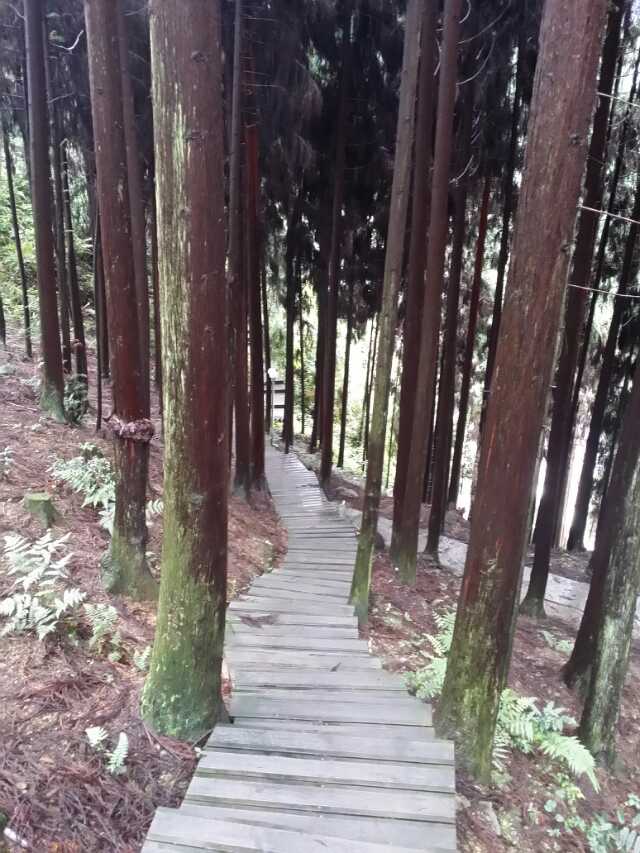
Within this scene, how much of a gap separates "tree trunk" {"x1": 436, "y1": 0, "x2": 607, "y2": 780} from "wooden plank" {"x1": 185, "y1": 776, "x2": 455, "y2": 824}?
0.83m

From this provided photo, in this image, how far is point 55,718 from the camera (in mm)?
2820

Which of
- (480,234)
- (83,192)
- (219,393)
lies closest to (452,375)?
(480,234)

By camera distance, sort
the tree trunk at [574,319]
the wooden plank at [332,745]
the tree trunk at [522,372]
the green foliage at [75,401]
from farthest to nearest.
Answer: the green foliage at [75,401] → the tree trunk at [574,319] → the wooden plank at [332,745] → the tree trunk at [522,372]

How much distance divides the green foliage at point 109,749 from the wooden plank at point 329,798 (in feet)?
1.31

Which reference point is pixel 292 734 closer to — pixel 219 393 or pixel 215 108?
pixel 219 393

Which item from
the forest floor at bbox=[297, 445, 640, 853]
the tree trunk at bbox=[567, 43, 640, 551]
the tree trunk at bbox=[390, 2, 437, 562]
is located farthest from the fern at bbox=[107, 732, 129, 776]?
the tree trunk at bbox=[567, 43, 640, 551]

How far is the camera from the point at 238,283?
7.83 m

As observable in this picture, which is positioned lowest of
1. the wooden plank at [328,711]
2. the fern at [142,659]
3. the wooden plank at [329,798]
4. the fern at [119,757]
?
the wooden plank at [328,711]

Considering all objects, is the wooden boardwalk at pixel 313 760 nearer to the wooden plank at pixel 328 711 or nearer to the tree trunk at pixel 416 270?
the wooden plank at pixel 328 711

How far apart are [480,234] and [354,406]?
15264mm

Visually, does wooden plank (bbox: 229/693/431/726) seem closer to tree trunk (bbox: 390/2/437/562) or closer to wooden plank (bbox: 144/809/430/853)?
Result: wooden plank (bbox: 144/809/430/853)

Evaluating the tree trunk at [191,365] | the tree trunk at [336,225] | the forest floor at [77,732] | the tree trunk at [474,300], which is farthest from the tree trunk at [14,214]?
the tree trunk at [191,365]

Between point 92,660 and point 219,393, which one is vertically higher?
point 219,393

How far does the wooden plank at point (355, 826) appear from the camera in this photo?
7.55 ft
